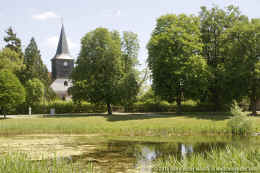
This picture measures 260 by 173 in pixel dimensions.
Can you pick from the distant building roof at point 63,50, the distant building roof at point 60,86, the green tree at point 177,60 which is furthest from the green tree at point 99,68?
the distant building roof at point 63,50

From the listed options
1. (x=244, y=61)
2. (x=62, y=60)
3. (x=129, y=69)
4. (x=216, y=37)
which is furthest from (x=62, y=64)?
(x=244, y=61)

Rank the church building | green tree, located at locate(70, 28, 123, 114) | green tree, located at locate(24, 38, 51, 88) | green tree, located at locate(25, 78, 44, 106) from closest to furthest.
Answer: green tree, located at locate(70, 28, 123, 114)
green tree, located at locate(25, 78, 44, 106)
green tree, located at locate(24, 38, 51, 88)
the church building

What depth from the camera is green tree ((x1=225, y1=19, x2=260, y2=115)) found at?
1481 inches

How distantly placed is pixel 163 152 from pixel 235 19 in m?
32.7

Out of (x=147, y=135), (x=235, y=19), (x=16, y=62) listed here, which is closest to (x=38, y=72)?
(x=16, y=62)

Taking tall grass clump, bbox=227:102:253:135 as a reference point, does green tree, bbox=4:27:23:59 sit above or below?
above

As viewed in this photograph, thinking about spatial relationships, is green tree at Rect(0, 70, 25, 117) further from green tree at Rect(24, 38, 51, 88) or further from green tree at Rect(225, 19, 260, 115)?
green tree at Rect(225, 19, 260, 115)

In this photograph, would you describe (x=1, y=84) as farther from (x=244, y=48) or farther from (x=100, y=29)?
(x=244, y=48)

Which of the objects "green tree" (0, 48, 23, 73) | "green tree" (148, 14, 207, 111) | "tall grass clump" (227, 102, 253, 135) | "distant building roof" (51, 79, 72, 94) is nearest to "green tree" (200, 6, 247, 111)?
"green tree" (148, 14, 207, 111)

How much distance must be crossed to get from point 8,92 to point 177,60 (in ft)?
74.4

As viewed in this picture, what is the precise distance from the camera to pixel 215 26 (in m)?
43.3

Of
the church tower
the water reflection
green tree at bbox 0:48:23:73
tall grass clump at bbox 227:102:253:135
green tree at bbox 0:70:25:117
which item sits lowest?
the water reflection

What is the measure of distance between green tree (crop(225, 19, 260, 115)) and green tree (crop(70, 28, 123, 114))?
50.1ft

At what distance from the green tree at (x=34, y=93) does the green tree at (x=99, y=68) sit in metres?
13.7
